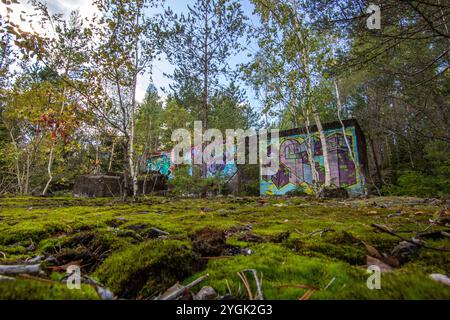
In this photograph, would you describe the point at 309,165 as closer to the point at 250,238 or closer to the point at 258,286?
the point at 250,238

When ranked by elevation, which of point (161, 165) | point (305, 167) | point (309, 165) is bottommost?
point (305, 167)

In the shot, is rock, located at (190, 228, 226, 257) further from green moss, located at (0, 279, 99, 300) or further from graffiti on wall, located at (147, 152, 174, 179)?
graffiti on wall, located at (147, 152, 174, 179)

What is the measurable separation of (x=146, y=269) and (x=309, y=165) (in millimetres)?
15311

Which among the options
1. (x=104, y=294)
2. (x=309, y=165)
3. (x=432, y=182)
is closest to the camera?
(x=104, y=294)

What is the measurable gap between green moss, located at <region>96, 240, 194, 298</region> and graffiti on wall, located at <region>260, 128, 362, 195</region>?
1243 centimetres

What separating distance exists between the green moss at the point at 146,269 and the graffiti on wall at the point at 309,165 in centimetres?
1243

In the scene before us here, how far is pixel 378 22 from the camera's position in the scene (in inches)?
120

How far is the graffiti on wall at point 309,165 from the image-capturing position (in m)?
13.9

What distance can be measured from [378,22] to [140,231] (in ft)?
12.2

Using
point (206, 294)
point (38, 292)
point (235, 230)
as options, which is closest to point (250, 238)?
point (235, 230)

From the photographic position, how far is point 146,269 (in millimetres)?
1072

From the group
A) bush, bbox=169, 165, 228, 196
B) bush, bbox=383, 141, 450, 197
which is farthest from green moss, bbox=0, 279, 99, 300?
bush, bbox=383, 141, 450, 197
